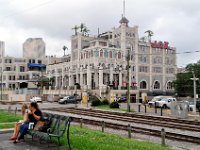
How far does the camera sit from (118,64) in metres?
84.2

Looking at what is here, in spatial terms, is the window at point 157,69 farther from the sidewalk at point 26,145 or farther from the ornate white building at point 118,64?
the sidewalk at point 26,145

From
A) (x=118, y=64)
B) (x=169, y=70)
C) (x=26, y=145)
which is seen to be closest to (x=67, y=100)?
(x=118, y=64)

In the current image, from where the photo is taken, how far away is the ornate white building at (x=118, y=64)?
79.2m

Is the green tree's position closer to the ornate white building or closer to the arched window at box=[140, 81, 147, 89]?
the ornate white building

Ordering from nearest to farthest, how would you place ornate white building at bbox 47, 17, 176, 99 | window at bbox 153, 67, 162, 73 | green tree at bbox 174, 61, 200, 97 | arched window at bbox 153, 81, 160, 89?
green tree at bbox 174, 61, 200, 97, ornate white building at bbox 47, 17, 176, 99, window at bbox 153, 67, 162, 73, arched window at bbox 153, 81, 160, 89

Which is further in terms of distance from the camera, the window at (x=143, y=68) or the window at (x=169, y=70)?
the window at (x=169, y=70)

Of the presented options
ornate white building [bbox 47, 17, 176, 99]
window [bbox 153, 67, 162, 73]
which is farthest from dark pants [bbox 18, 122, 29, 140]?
window [bbox 153, 67, 162, 73]

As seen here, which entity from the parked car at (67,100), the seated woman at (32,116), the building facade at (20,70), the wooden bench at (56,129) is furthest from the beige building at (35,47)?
the wooden bench at (56,129)

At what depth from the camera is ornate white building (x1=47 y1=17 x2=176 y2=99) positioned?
3118 inches

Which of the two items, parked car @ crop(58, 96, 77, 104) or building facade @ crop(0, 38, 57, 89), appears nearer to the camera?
parked car @ crop(58, 96, 77, 104)

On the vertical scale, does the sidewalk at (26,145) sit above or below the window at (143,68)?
below

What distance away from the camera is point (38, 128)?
10.7 m

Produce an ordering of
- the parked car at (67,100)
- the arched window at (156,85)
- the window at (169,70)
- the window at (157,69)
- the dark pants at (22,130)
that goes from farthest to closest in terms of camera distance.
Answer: the window at (169,70)
the arched window at (156,85)
the window at (157,69)
the parked car at (67,100)
the dark pants at (22,130)

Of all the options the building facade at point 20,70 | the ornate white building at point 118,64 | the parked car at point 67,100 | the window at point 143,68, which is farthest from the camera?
the building facade at point 20,70
